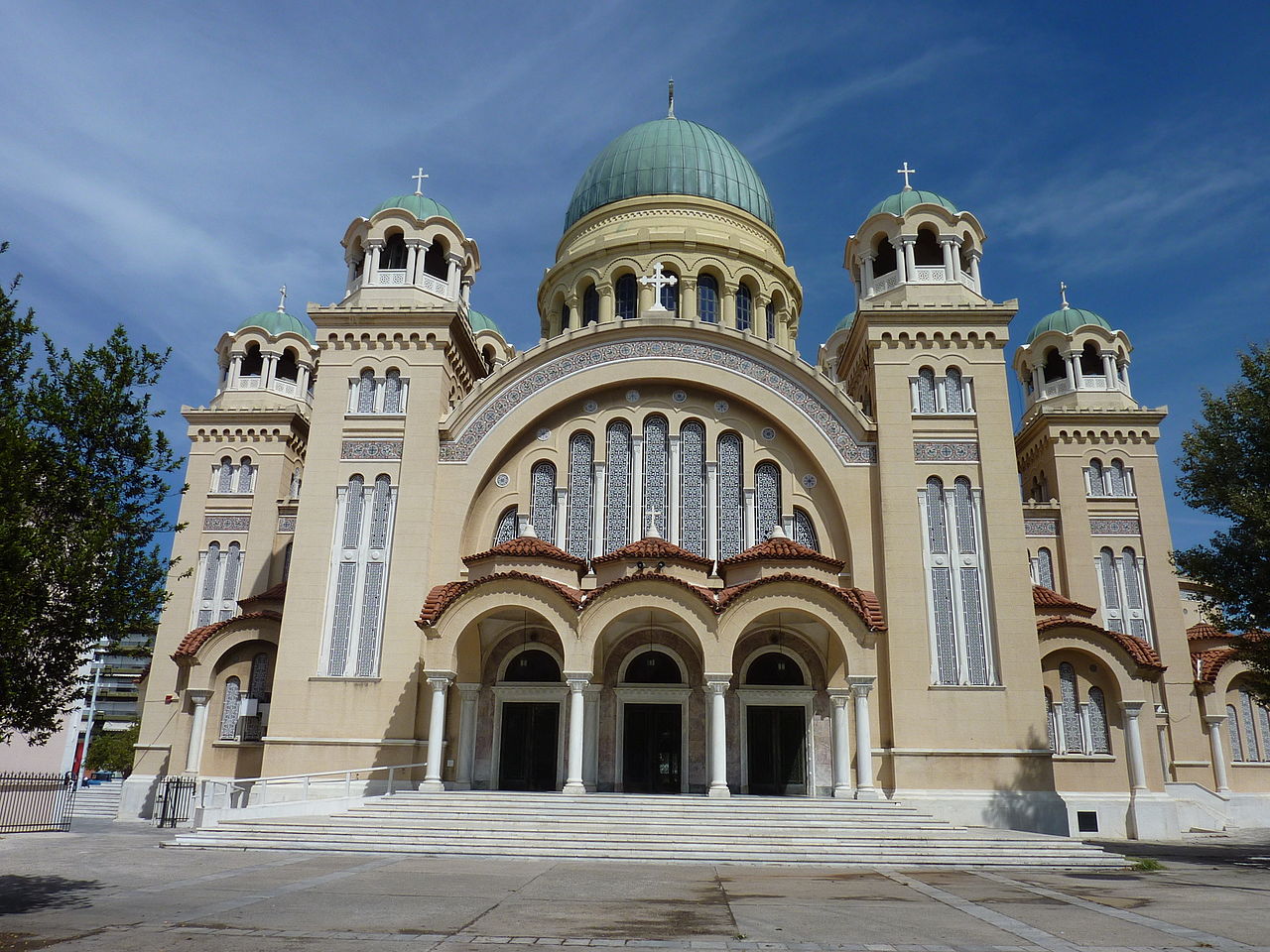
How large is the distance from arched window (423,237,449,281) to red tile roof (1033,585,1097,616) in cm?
1896

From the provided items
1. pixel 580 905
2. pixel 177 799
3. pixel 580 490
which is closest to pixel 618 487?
pixel 580 490

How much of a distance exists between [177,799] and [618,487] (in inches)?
541

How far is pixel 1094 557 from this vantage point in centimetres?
2956

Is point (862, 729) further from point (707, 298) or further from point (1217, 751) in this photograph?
point (707, 298)

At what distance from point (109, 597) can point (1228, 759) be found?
30541 mm

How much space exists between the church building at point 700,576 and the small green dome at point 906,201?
0.85ft

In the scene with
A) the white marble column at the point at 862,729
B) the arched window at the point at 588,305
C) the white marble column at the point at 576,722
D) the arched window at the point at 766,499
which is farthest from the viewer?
the arched window at the point at 588,305

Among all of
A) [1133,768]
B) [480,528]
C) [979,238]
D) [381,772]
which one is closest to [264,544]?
[480,528]

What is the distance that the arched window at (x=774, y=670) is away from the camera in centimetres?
2433

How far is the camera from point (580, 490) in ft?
85.6

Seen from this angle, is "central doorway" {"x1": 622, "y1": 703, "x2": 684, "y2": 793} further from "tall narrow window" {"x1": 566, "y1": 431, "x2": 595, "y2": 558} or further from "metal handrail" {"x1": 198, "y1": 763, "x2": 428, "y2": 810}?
"metal handrail" {"x1": 198, "y1": 763, "x2": 428, "y2": 810}

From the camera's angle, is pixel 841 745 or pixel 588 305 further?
pixel 588 305

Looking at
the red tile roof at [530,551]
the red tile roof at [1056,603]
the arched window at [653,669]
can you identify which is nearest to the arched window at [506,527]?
the red tile roof at [530,551]

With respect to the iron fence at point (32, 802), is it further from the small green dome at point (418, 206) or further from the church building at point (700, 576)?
the small green dome at point (418, 206)
